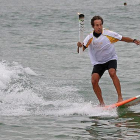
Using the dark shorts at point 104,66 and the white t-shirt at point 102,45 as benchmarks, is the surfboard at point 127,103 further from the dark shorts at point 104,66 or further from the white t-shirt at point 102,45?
the white t-shirt at point 102,45

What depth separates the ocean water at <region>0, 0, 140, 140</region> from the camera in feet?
27.7

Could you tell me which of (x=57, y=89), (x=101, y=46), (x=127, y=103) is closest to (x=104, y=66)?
(x=101, y=46)

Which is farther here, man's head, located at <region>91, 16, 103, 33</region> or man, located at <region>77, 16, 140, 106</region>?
man, located at <region>77, 16, 140, 106</region>

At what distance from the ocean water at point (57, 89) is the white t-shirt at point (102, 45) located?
1114mm

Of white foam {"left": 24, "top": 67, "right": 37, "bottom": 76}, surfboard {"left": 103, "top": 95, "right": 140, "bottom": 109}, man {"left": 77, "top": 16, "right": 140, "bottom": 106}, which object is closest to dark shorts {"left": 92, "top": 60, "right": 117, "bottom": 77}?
man {"left": 77, "top": 16, "right": 140, "bottom": 106}

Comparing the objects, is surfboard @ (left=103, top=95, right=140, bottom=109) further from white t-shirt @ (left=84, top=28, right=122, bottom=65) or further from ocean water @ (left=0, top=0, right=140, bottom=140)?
white t-shirt @ (left=84, top=28, right=122, bottom=65)

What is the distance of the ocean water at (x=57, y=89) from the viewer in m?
8.45

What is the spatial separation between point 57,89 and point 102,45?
10.5 ft

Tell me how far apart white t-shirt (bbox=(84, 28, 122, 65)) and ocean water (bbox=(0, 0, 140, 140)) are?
3.65 ft

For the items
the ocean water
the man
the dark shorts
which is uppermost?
the man

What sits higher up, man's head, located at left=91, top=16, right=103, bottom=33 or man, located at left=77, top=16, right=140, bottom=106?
man's head, located at left=91, top=16, right=103, bottom=33

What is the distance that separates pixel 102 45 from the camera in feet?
31.8

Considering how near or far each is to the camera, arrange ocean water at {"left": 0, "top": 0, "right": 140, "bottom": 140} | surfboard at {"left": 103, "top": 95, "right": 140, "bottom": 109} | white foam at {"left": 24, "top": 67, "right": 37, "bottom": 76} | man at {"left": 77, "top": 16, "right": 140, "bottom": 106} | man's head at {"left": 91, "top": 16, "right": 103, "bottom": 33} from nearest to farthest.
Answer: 1. ocean water at {"left": 0, "top": 0, "right": 140, "bottom": 140}
2. man's head at {"left": 91, "top": 16, "right": 103, "bottom": 33}
3. man at {"left": 77, "top": 16, "right": 140, "bottom": 106}
4. surfboard at {"left": 103, "top": 95, "right": 140, "bottom": 109}
5. white foam at {"left": 24, "top": 67, "right": 37, "bottom": 76}

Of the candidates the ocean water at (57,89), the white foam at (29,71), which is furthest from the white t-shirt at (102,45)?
the white foam at (29,71)
